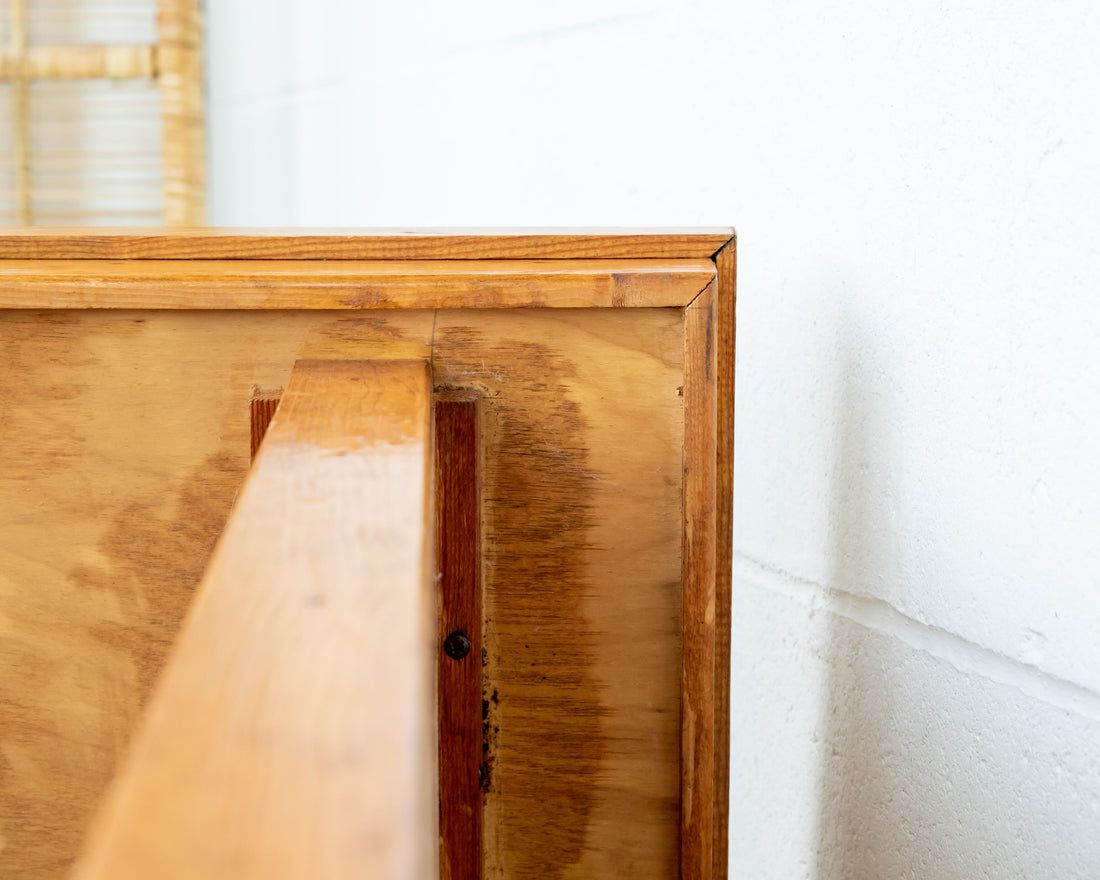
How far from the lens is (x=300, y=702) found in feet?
0.57

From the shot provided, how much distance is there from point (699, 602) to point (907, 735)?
0.14m

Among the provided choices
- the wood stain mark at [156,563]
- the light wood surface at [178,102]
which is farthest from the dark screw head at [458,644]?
the light wood surface at [178,102]

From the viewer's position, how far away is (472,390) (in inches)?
15.6

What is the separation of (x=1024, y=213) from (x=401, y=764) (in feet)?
1.03

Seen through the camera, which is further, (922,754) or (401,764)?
(922,754)

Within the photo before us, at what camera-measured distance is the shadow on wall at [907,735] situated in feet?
1.19

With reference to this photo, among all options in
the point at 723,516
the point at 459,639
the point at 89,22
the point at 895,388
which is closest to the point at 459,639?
the point at 459,639

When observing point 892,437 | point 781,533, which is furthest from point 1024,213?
point 781,533

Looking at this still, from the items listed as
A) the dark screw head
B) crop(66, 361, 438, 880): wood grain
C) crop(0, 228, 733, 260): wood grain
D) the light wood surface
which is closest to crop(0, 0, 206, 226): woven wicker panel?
the light wood surface

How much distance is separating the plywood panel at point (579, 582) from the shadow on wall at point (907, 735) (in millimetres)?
118

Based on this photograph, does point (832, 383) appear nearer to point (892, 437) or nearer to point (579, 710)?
point (892, 437)

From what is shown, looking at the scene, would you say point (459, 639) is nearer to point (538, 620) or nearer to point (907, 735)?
point (538, 620)

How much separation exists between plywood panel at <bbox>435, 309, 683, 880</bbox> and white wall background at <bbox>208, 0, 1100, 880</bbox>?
117 mm

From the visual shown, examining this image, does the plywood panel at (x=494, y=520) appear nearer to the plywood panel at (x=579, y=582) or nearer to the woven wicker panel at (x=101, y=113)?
the plywood panel at (x=579, y=582)
